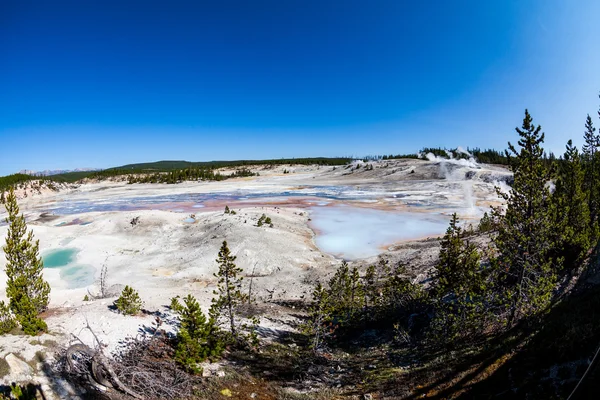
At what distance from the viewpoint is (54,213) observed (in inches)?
1832

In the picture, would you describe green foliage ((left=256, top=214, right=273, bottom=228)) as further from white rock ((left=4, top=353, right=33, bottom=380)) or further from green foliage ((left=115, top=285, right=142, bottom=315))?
white rock ((left=4, top=353, right=33, bottom=380))

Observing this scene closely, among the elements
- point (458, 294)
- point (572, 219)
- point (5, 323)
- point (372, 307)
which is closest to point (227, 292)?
point (5, 323)

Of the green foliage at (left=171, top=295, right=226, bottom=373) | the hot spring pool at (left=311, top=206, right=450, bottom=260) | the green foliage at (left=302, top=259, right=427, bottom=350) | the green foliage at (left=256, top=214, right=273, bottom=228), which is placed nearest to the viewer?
the green foliage at (left=171, top=295, right=226, bottom=373)

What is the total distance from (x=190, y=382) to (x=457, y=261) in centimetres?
936

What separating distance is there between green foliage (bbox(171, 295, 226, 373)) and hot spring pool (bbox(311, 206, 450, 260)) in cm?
1567

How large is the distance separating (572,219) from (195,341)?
746 inches

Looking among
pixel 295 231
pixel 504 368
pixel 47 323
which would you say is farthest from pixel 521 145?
pixel 295 231

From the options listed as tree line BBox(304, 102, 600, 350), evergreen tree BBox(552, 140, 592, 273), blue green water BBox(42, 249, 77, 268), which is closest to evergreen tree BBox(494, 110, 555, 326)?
tree line BBox(304, 102, 600, 350)

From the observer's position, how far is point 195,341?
9531 mm

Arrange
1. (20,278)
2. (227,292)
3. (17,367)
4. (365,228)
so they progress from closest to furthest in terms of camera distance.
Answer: (17,367)
(20,278)
(227,292)
(365,228)

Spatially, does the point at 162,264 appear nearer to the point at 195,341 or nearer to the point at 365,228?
the point at 195,341

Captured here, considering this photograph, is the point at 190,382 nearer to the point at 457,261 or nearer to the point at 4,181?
the point at 457,261

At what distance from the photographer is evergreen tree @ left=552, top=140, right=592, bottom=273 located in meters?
14.5

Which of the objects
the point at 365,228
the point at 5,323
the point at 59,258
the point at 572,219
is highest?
the point at 572,219
